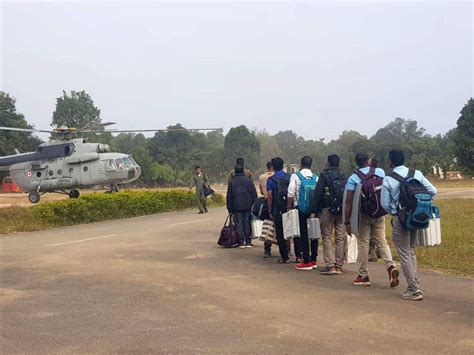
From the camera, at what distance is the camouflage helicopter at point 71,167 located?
25609 millimetres

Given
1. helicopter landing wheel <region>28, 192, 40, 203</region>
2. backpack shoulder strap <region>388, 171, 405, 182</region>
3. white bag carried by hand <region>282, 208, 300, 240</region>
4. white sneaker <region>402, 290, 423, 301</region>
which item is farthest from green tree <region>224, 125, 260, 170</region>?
white sneaker <region>402, 290, 423, 301</region>

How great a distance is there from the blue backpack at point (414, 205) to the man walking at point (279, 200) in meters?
2.79

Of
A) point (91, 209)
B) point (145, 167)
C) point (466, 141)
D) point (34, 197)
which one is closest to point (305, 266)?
point (91, 209)

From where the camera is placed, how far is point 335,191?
322 inches

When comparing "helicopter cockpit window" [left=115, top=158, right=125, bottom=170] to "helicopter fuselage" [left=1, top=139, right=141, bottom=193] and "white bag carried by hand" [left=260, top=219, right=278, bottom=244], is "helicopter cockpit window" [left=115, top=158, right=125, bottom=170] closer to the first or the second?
"helicopter fuselage" [left=1, top=139, right=141, bottom=193]

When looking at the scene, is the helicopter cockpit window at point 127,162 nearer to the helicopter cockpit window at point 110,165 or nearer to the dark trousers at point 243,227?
the helicopter cockpit window at point 110,165

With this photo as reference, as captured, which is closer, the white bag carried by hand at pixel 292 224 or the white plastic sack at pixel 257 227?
the white bag carried by hand at pixel 292 224

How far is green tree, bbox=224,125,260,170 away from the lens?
75.4m

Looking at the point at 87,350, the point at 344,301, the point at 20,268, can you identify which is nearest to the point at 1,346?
the point at 87,350

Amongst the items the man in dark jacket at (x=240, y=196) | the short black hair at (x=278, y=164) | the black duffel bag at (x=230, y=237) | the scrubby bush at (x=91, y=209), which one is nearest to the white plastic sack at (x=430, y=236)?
the short black hair at (x=278, y=164)

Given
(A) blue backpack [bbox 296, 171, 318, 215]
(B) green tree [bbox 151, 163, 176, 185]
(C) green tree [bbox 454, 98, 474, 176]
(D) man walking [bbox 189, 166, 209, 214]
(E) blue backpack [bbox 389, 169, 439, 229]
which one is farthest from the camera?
(B) green tree [bbox 151, 163, 176, 185]

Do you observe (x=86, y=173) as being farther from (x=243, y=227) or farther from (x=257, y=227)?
(x=257, y=227)

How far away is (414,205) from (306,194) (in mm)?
2321

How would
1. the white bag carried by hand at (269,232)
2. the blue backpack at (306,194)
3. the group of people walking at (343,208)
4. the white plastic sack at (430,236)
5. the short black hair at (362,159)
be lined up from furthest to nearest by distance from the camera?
the white bag carried by hand at (269,232), the blue backpack at (306,194), the short black hair at (362,159), the white plastic sack at (430,236), the group of people walking at (343,208)
